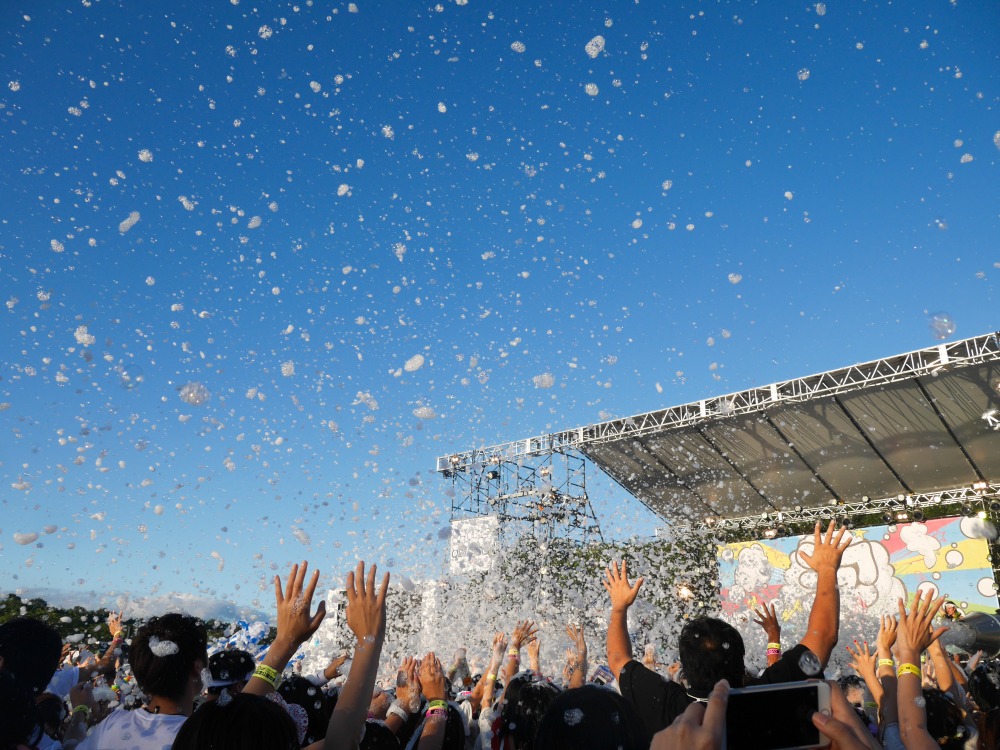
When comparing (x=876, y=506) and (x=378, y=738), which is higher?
(x=876, y=506)

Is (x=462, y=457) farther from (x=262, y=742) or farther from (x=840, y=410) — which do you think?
(x=262, y=742)

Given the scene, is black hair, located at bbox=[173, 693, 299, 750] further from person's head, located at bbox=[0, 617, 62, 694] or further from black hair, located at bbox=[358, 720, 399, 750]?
black hair, located at bbox=[358, 720, 399, 750]

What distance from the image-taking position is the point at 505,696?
3816 millimetres

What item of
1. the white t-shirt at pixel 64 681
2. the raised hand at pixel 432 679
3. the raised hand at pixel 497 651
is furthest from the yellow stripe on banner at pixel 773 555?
the white t-shirt at pixel 64 681

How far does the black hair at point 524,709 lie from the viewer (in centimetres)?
352

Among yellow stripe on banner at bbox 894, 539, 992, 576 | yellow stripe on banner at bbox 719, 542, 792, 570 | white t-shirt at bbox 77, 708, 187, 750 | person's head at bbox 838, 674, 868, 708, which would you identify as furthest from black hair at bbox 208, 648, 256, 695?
yellow stripe on banner at bbox 894, 539, 992, 576

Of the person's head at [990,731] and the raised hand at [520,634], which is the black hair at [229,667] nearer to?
the raised hand at [520,634]

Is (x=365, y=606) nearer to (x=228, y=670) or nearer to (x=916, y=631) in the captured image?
→ (x=228, y=670)

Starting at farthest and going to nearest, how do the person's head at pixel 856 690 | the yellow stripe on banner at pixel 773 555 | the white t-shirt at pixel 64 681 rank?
the yellow stripe on banner at pixel 773 555, the person's head at pixel 856 690, the white t-shirt at pixel 64 681

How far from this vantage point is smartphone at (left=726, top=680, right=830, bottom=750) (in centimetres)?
145

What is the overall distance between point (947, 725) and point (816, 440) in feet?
54.7

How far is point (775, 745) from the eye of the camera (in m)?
1.46

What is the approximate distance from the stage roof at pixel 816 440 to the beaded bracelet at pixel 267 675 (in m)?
15.3

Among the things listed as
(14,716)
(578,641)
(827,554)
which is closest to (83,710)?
(14,716)
